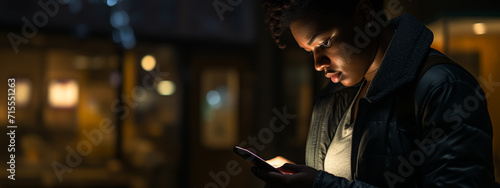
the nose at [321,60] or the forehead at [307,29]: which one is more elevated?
the forehead at [307,29]

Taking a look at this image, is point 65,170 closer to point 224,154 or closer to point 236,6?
point 224,154

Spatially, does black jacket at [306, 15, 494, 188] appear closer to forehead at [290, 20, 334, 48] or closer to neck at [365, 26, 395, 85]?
neck at [365, 26, 395, 85]

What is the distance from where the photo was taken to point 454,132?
49.2 inches

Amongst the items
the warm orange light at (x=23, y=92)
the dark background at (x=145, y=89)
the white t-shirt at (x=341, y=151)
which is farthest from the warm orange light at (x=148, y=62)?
the white t-shirt at (x=341, y=151)

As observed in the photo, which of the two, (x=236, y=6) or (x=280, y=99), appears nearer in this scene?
(x=280, y=99)

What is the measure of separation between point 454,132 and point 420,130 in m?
0.11

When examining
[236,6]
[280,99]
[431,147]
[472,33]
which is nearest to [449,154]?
[431,147]

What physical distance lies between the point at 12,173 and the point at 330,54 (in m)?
5.26

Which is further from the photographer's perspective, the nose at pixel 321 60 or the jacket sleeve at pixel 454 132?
the nose at pixel 321 60

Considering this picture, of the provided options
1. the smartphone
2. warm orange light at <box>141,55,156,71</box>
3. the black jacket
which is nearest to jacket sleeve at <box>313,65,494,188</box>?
the black jacket

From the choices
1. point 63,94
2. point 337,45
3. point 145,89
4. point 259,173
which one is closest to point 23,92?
point 63,94

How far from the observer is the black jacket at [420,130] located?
4.08 feet

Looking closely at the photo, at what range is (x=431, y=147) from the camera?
1.29 metres

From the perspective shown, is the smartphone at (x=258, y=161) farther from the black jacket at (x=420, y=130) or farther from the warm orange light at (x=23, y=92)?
the warm orange light at (x=23, y=92)
